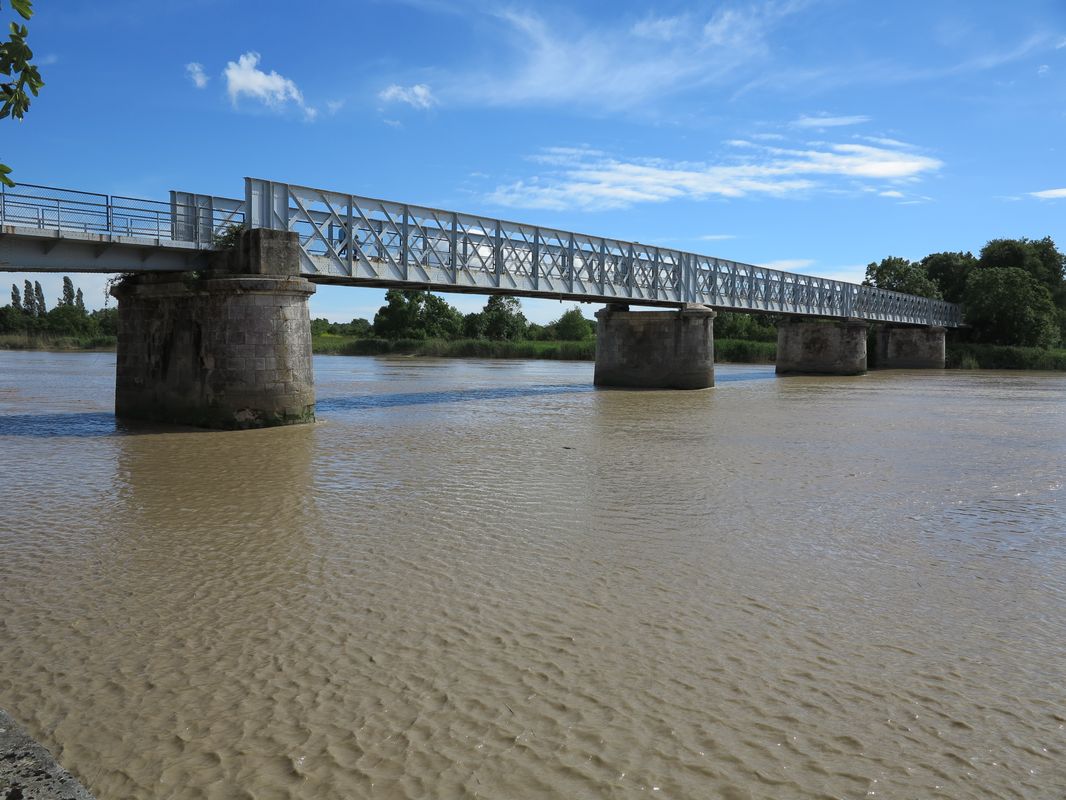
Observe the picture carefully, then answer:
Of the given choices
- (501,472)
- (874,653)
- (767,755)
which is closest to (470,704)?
(767,755)

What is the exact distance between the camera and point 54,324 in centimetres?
11406

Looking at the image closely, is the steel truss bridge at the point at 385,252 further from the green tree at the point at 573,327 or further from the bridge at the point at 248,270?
the green tree at the point at 573,327

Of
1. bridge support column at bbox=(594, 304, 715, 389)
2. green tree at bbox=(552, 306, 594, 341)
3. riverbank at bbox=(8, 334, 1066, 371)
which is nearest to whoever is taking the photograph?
bridge support column at bbox=(594, 304, 715, 389)

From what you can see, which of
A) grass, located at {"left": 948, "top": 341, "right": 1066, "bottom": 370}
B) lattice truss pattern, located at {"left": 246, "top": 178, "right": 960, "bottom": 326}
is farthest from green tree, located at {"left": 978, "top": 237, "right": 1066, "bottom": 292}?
lattice truss pattern, located at {"left": 246, "top": 178, "right": 960, "bottom": 326}

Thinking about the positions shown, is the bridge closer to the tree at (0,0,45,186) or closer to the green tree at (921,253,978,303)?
the tree at (0,0,45,186)

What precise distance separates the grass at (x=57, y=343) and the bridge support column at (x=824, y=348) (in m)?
73.3

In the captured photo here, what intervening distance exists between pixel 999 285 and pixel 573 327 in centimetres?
5355

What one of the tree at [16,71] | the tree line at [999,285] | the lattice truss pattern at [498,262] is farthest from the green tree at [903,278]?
the tree at [16,71]

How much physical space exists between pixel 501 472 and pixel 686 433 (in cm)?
762

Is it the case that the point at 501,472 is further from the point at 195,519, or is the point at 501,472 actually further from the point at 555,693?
the point at 555,693

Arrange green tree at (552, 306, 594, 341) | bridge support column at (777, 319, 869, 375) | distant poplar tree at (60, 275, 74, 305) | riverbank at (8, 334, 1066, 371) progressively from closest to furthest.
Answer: bridge support column at (777, 319, 869, 375) → riverbank at (8, 334, 1066, 371) → green tree at (552, 306, 594, 341) → distant poplar tree at (60, 275, 74, 305)

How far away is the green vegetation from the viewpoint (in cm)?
9619

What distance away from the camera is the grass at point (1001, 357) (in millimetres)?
74000

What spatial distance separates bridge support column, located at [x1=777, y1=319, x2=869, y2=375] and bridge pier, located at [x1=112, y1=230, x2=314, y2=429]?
4646cm
